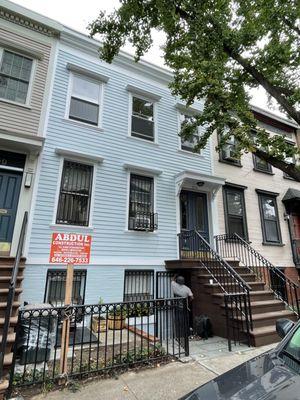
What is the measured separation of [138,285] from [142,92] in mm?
7171

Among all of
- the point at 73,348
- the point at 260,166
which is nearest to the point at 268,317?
the point at 73,348

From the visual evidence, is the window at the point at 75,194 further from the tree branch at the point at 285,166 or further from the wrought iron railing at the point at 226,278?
the tree branch at the point at 285,166

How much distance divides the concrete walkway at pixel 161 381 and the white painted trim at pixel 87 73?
8.94 meters

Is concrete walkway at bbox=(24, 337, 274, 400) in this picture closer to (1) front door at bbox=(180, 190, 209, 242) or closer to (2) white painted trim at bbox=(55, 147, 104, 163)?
(1) front door at bbox=(180, 190, 209, 242)

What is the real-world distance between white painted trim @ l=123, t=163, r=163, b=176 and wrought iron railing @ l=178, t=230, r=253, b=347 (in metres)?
2.40

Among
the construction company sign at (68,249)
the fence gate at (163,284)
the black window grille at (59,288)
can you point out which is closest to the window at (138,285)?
the fence gate at (163,284)

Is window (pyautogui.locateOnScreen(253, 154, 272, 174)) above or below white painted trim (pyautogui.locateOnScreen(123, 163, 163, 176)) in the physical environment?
above

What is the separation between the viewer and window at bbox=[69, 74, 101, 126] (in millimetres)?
8797

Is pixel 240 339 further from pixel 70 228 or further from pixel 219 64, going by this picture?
pixel 219 64

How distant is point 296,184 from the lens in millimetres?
13992

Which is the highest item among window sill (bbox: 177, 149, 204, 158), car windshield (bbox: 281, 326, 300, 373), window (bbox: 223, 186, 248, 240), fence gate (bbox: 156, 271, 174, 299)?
window sill (bbox: 177, 149, 204, 158)

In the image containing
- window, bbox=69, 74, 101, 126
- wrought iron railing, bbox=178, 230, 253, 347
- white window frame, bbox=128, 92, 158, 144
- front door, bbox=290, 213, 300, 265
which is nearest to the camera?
wrought iron railing, bbox=178, 230, 253, 347

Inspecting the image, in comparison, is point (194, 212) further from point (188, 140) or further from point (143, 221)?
point (188, 140)

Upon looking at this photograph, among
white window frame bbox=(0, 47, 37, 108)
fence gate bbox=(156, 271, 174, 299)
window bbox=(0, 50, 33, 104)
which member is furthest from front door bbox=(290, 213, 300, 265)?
window bbox=(0, 50, 33, 104)
